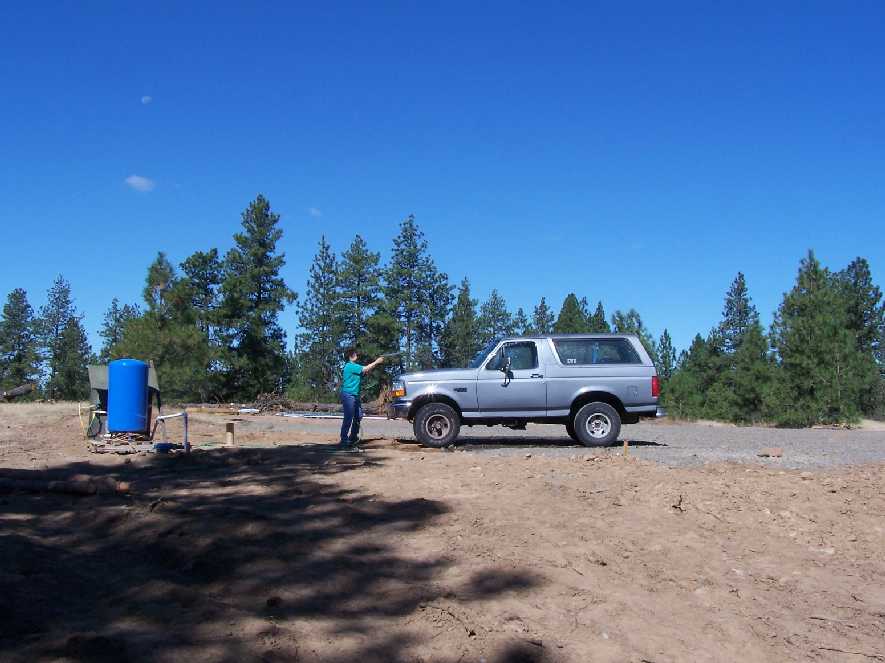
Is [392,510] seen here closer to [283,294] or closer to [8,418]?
[8,418]

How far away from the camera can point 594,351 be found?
45.1 feet

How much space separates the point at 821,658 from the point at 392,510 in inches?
155

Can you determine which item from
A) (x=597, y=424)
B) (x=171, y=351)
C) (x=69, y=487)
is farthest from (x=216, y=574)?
(x=171, y=351)

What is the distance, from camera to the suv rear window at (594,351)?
13.6 meters

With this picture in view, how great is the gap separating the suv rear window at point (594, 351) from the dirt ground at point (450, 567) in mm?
4220

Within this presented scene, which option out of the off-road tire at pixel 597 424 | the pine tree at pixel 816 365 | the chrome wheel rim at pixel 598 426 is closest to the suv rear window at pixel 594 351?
the off-road tire at pixel 597 424

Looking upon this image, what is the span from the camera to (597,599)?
5418 millimetres

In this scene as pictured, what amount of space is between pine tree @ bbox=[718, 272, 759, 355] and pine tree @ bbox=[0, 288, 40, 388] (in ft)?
215

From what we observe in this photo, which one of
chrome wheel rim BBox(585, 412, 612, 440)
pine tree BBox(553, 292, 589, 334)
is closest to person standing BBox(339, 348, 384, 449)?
chrome wheel rim BBox(585, 412, 612, 440)

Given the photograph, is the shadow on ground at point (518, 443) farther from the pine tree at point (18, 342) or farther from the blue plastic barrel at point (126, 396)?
the pine tree at point (18, 342)

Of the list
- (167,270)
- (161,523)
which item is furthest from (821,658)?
(167,270)

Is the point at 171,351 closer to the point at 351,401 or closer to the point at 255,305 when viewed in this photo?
the point at 255,305

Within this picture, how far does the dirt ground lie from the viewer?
4.45m

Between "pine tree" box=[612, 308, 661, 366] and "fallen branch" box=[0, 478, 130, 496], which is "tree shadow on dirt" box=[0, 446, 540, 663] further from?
"pine tree" box=[612, 308, 661, 366]
